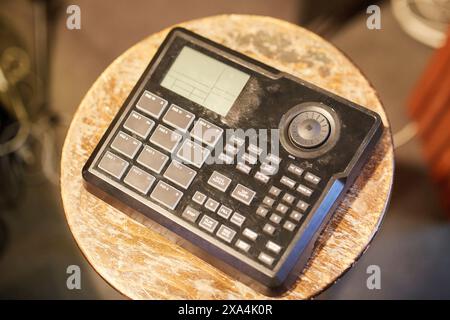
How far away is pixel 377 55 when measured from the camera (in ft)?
4.09

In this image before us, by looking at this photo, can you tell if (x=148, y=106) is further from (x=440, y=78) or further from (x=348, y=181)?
(x=440, y=78)

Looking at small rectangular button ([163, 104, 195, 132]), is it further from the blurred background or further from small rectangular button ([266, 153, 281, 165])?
the blurred background

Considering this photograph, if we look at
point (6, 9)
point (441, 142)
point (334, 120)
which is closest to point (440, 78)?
point (441, 142)

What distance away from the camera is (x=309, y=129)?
2.08 feet

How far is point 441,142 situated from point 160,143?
673 millimetres

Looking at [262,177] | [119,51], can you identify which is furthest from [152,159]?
[119,51]

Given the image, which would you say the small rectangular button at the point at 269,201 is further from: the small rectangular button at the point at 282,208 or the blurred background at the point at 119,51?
the blurred background at the point at 119,51

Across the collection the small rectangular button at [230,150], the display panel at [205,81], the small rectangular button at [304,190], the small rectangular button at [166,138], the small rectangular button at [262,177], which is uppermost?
the display panel at [205,81]

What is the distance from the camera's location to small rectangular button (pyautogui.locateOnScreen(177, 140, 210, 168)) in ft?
2.07

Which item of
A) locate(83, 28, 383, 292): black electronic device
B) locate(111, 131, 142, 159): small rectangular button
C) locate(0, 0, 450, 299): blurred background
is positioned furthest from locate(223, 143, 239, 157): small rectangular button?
locate(0, 0, 450, 299): blurred background

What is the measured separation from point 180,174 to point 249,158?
8cm

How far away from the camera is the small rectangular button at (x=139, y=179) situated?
63 centimetres

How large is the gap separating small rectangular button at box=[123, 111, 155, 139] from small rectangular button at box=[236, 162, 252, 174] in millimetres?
116

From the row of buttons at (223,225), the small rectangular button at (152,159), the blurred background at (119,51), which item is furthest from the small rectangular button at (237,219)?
the blurred background at (119,51)
